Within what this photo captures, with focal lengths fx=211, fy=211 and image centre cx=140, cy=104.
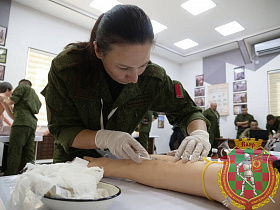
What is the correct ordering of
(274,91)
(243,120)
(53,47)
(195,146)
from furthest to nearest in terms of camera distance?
(243,120), (274,91), (53,47), (195,146)

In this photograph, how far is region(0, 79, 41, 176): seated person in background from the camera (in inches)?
103

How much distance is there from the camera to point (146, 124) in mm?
4051

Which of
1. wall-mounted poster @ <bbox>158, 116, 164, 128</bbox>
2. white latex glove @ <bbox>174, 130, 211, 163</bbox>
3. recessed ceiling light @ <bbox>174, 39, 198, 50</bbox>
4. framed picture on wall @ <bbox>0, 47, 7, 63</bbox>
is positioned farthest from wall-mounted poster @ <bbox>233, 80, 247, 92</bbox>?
framed picture on wall @ <bbox>0, 47, 7, 63</bbox>

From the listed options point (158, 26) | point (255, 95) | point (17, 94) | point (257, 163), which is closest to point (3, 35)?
point (17, 94)

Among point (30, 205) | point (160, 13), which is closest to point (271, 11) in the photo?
point (160, 13)

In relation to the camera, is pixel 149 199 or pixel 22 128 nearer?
pixel 149 199

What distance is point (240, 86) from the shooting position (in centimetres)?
582

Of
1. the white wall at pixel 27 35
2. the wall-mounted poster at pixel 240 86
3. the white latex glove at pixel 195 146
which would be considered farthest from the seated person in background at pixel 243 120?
the white latex glove at pixel 195 146

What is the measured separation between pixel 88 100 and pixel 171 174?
52 cm

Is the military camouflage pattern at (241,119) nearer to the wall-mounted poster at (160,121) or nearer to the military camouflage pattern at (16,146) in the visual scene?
the wall-mounted poster at (160,121)

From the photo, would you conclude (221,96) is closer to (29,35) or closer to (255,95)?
(255,95)

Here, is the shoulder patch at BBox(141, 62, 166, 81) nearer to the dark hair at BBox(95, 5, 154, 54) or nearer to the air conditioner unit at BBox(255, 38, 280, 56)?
the dark hair at BBox(95, 5, 154, 54)

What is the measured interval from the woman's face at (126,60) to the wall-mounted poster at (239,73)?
5680mm

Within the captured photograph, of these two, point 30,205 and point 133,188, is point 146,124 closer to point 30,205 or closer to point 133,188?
point 133,188
